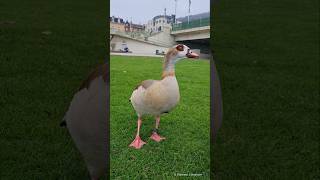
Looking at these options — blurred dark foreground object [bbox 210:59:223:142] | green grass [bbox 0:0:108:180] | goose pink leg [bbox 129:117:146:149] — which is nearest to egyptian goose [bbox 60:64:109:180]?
goose pink leg [bbox 129:117:146:149]

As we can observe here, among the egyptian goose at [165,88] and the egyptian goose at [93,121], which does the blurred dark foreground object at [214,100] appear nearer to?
the egyptian goose at [165,88]

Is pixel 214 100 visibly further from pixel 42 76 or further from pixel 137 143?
pixel 42 76

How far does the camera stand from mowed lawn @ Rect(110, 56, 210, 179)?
1.92 meters

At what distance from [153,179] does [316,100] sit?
108 inches

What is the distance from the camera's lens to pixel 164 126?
2.04 metres

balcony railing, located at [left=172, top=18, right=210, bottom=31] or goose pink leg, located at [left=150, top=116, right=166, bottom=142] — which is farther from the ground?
balcony railing, located at [left=172, top=18, right=210, bottom=31]

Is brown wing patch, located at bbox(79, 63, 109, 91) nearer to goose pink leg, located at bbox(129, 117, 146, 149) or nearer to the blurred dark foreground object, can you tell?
goose pink leg, located at bbox(129, 117, 146, 149)

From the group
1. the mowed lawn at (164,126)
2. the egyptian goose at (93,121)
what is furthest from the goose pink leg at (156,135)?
the egyptian goose at (93,121)

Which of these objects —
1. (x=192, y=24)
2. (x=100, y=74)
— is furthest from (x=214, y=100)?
(x=100, y=74)

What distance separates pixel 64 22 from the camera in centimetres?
643

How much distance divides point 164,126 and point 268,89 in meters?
2.68

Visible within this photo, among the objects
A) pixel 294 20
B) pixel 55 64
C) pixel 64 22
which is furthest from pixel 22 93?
pixel 294 20

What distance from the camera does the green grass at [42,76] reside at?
273cm

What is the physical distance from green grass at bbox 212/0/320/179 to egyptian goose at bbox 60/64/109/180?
26.4 inches
